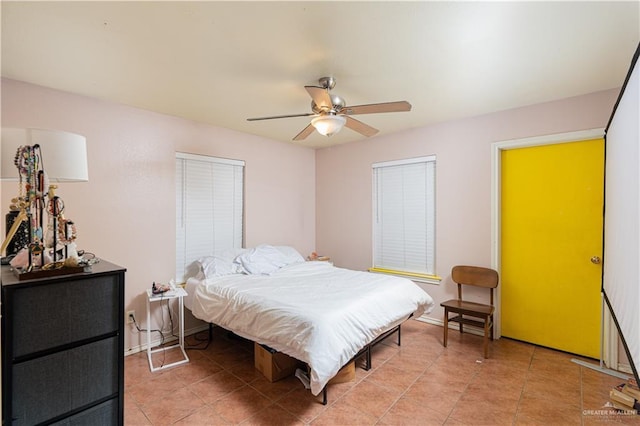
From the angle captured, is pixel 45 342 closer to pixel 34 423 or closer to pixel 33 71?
pixel 34 423

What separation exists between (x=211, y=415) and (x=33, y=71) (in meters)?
2.90

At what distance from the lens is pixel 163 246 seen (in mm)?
3256

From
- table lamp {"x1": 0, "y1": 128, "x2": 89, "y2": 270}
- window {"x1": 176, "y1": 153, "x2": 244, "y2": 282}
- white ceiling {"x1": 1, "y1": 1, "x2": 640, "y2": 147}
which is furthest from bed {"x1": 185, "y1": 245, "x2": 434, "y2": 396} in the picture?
white ceiling {"x1": 1, "y1": 1, "x2": 640, "y2": 147}

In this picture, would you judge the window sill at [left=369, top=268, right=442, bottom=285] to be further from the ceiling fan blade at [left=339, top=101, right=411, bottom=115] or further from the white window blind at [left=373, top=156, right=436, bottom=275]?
the ceiling fan blade at [left=339, top=101, right=411, bottom=115]

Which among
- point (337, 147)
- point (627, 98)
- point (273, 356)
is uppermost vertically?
point (337, 147)

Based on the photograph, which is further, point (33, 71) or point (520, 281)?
point (520, 281)

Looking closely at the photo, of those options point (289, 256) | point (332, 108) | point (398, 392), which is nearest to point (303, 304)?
point (398, 392)

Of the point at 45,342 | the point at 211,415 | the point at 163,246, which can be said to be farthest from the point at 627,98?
the point at 163,246

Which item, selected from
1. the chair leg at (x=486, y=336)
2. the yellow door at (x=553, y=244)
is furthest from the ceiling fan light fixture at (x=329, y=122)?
the chair leg at (x=486, y=336)

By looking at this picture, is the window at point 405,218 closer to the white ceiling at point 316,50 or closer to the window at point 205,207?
the white ceiling at point 316,50

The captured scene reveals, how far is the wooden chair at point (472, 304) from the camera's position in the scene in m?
2.97

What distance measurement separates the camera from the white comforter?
6.56 feet

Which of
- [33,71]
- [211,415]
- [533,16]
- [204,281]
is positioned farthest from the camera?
[204,281]

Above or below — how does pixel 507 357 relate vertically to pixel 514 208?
below
